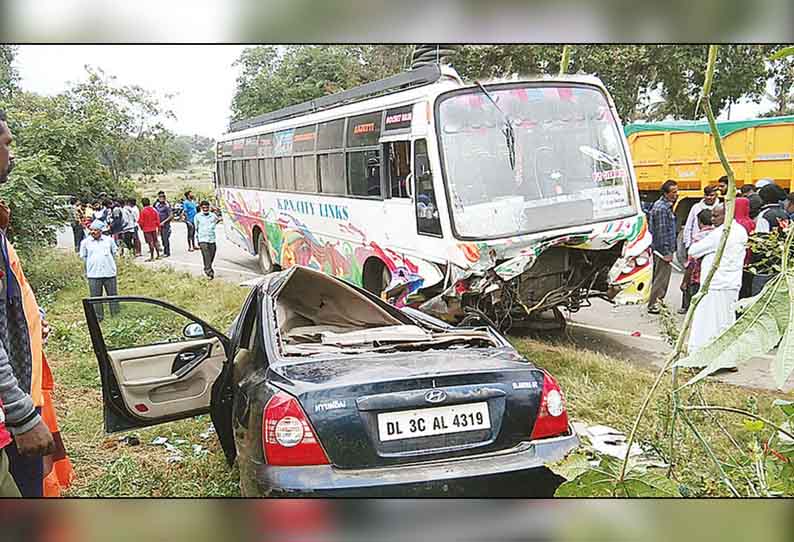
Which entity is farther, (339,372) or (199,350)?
(199,350)

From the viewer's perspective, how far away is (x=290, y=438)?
2.12 meters

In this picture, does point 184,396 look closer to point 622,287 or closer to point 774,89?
point 622,287

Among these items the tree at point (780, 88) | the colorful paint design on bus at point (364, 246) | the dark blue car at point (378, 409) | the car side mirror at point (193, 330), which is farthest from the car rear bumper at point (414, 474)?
the tree at point (780, 88)

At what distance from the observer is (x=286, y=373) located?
2225mm

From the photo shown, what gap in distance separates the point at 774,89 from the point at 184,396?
261 cm

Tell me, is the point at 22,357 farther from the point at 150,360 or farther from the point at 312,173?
the point at 312,173

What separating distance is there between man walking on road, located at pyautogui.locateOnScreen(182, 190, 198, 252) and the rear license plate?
1.29 meters

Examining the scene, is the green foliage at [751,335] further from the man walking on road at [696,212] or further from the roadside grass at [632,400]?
the man walking on road at [696,212]

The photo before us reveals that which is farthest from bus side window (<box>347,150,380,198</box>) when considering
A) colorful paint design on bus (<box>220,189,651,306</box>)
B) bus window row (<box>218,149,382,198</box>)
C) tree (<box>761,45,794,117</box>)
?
tree (<box>761,45,794,117</box>)

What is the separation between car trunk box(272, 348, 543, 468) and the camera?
7.07ft

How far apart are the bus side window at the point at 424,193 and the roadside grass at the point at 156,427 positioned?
59 cm

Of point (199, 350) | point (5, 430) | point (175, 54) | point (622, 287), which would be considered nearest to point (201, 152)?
point (175, 54)

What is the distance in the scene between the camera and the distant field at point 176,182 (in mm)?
2982

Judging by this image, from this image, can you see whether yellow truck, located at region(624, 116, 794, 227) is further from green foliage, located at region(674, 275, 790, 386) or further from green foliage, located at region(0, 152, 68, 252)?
green foliage, located at region(0, 152, 68, 252)
